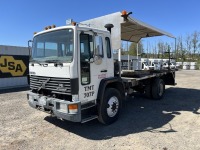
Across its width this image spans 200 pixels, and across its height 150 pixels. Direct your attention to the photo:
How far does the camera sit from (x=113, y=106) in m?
5.71

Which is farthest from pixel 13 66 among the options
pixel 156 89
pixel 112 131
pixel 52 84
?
pixel 112 131

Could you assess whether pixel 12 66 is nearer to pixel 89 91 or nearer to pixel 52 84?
pixel 52 84

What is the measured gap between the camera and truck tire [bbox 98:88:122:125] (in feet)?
17.4

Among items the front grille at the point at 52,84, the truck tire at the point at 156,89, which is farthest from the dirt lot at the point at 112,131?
the truck tire at the point at 156,89

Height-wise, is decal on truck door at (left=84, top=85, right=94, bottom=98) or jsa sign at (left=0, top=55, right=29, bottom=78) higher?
jsa sign at (left=0, top=55, right=29, bottom=78)

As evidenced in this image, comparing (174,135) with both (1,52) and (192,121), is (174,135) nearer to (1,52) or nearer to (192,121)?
(192,121)

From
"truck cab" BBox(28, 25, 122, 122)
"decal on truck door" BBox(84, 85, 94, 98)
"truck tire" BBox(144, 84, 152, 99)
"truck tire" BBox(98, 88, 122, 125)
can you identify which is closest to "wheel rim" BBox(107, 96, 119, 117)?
"truck tire" BBox(98, 88, 122, 125)

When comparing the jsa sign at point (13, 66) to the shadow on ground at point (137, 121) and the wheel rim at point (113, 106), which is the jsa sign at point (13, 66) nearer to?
the shadow on ground at point (137, 121)

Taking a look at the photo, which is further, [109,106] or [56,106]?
[109,106]

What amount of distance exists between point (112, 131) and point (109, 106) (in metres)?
0.70

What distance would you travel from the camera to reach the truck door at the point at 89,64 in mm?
4746

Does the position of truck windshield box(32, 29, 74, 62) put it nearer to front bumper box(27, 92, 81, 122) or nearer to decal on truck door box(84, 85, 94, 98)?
decal on truck door box(84, 85, 94, 98)

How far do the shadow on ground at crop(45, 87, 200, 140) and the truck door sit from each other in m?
0.92

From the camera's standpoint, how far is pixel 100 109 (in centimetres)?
523
